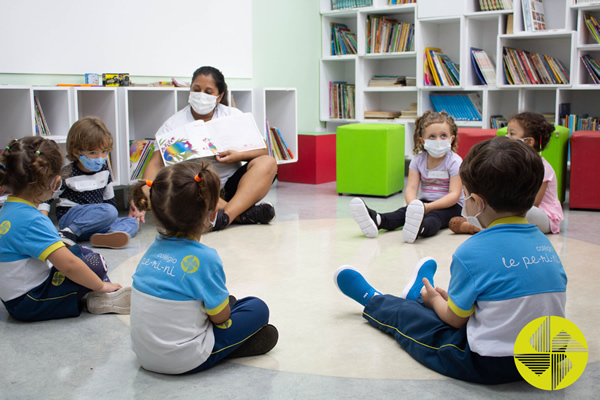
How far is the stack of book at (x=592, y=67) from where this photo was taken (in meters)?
4.18

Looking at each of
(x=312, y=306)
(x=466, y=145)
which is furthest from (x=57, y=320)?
(x=466, y=145)

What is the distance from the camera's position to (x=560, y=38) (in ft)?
14.9

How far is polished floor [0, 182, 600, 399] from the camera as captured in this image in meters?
1.42

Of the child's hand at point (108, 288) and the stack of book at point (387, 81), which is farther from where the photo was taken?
the stack of book at point (387, 81)

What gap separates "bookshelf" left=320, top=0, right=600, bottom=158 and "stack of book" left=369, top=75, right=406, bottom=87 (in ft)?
0.22

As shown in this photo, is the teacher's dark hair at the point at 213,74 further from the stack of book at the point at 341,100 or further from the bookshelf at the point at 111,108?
the stack of book at the point at 341,100

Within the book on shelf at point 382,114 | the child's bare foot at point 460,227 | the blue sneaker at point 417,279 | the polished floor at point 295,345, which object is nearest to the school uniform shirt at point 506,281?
the polished floor at point 295,345

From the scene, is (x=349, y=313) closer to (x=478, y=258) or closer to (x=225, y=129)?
(x=478, y=258)

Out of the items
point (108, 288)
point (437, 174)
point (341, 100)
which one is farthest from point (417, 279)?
point (341, 100)

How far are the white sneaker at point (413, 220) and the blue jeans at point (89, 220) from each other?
133 cm

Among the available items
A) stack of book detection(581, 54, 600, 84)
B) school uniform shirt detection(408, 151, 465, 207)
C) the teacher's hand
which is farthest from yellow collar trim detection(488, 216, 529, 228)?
stack of book detection(581, 54, 600, 84)

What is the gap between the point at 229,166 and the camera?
3438mm

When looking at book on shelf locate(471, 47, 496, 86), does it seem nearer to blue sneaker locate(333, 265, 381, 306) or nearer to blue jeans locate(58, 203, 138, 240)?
blue jeans locate(58, 203, 138, 240)

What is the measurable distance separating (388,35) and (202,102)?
2.34 meters
